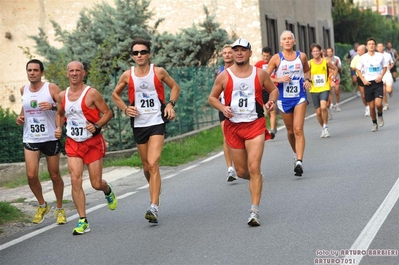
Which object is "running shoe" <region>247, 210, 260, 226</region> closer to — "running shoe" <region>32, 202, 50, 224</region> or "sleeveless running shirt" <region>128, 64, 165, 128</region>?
"sleeveless running shirt" <region>128, 64, 165, 128</region>

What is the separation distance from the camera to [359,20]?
5831 cm

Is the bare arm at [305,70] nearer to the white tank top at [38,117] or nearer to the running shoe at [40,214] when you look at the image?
the white tank top at [38,117]

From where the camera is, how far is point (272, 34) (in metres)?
32.8

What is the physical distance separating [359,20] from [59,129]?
49671mm

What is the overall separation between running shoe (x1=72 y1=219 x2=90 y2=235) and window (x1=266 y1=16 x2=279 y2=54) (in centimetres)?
2241

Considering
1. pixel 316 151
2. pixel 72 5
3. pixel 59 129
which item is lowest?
pixel 316 151

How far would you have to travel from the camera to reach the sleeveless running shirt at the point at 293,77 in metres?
13.7

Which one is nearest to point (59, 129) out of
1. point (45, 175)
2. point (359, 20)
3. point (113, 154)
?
point (45, 175)

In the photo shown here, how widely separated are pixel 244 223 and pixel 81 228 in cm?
166

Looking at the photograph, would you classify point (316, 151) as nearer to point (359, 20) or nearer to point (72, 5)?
point (72, 5)

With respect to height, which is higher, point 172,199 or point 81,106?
point 81,106

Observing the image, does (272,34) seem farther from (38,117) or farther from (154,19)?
(38,117)

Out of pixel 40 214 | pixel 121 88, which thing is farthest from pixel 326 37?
pixel 121 88

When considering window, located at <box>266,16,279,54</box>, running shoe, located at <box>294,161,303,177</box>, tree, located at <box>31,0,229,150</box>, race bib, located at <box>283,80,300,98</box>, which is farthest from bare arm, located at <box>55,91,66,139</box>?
window, located at <box>266,16,279,54</box>
